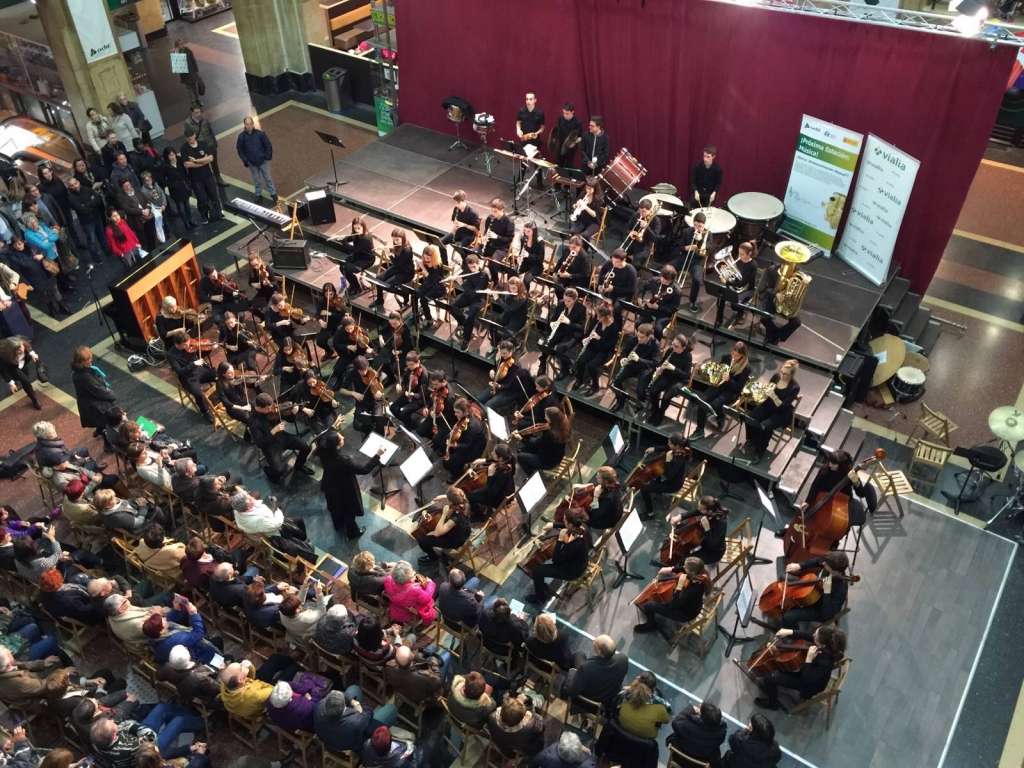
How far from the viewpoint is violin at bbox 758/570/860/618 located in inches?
325

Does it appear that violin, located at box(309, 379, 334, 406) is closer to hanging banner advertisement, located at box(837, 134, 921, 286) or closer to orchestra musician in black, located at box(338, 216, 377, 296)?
orchestra musician in black, located at box(338, 216, 377, 296)

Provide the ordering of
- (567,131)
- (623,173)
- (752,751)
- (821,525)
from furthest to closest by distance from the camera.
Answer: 1. (567,131)
2. (623,173)
3. (821,525)
4. (752,751)

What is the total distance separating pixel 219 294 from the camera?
1201 cm

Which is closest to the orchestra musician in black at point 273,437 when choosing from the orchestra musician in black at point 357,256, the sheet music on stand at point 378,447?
the sheet music on stand at point 378,447

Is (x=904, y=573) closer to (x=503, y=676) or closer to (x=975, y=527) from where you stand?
(x=975, y=527)

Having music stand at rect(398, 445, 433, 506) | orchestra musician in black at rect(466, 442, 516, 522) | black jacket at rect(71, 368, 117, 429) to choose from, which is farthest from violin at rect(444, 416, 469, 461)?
black jacket at rect(71, 368, 117, 429)

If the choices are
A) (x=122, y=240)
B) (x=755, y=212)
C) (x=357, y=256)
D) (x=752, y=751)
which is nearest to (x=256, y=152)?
(x=122, y=240)

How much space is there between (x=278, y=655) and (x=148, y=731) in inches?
48.7

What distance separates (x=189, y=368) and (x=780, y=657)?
25.9 feet

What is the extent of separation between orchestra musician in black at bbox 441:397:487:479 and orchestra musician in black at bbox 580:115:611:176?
220 inches

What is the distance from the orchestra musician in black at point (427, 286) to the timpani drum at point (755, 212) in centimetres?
442

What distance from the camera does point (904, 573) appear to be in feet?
30.8

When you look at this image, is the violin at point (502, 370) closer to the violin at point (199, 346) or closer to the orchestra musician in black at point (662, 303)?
the orchestra musician in black at point (662, 303)

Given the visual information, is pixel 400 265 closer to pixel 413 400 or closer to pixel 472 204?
pixel 413 400
